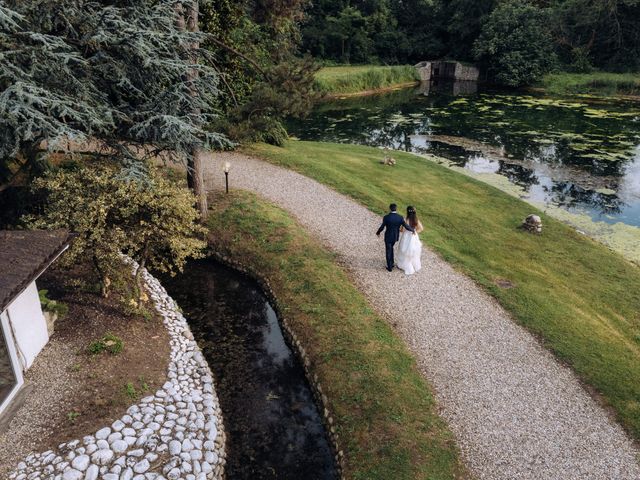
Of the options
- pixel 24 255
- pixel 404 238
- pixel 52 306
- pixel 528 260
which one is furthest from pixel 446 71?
pixel 24 255

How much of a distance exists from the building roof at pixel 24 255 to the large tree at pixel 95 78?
6.16 ft

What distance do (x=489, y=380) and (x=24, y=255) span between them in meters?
10.6

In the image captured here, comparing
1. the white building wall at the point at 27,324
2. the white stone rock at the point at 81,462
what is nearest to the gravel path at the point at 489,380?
the white stone rock at the point at 81,462

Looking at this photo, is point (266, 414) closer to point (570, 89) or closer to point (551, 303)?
point (551, 303)

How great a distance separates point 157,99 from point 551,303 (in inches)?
500

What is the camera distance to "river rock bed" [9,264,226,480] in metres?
Answer: 8.84

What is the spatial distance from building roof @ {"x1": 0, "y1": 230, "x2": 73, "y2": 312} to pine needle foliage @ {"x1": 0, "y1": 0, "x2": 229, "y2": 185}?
1.95m

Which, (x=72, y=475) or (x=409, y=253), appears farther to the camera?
(x=409, y=253)

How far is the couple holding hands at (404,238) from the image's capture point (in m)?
14.9

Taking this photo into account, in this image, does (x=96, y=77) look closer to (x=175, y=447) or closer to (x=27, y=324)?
(x=27, y=324)

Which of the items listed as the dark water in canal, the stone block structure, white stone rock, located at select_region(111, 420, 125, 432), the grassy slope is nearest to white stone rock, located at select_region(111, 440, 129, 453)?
white stone rock, located at select_region(111, 420, 125, 432)

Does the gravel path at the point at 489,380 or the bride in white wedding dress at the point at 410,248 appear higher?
the bride in white wedding dress at the point at 410,248

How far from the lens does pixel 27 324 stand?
1080cm

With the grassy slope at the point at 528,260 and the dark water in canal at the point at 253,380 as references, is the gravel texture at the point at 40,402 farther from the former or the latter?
the grassy slope at the point at 528,260
